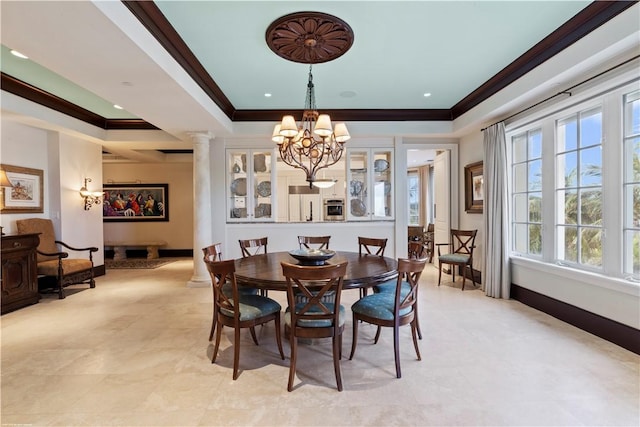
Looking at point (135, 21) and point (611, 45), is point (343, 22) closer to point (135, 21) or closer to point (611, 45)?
point (135, 21)

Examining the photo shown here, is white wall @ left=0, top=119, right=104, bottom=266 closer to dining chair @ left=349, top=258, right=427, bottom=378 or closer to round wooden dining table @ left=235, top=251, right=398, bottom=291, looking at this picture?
round wooden dining table @ left=235, top=251, right=398, bottom=291

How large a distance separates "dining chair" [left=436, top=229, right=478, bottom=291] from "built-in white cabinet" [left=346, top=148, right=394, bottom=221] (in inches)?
46.0

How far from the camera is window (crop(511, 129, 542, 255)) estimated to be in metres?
3.90

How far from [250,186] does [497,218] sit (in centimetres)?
397

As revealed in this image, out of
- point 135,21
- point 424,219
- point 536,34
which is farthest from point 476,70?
point 424,219

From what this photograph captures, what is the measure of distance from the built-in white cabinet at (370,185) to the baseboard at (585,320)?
2.42 metres

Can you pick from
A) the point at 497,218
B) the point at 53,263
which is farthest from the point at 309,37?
the point at 53,263

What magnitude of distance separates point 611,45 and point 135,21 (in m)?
3.75

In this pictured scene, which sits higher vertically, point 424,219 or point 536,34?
point 536,34

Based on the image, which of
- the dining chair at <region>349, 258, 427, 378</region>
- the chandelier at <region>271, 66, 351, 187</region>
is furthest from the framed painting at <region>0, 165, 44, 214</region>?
the dining chair at <region>349, 258, 427, 378</region>

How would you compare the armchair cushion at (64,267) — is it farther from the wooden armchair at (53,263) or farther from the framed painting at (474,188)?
the framed painting at (474,188)

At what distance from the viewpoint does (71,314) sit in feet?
12.4

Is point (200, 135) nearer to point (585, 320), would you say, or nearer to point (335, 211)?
point (335, 211)

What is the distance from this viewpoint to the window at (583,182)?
275cm
